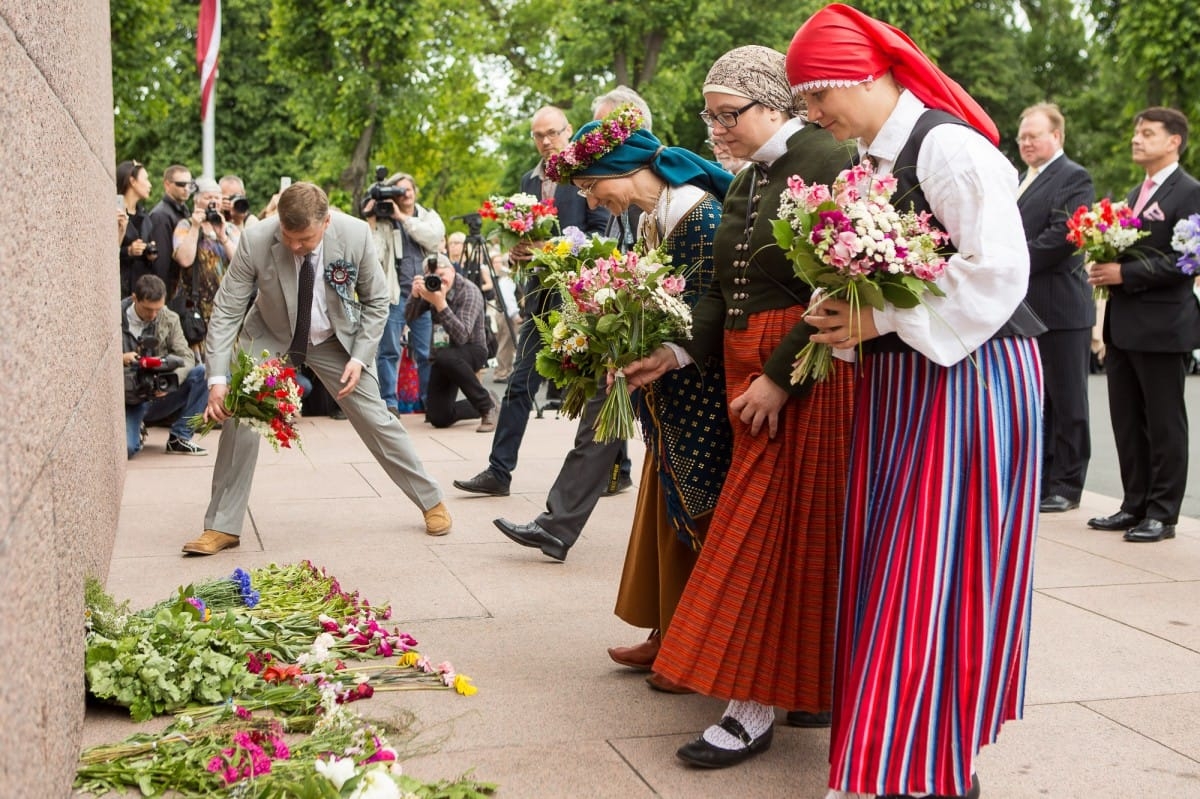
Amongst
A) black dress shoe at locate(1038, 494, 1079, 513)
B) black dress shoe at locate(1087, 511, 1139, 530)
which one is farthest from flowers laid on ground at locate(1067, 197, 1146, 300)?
black dress shoe at locate(1038, 494, 1079, 513)

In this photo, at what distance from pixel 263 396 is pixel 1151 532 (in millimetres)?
4643

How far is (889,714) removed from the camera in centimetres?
312

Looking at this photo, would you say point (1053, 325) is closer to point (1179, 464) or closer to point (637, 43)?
point (1179, 464)

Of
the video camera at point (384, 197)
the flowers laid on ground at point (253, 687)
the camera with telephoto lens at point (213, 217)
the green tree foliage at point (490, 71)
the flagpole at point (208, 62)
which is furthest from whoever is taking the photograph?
the green tree foliage at point (490, 71)

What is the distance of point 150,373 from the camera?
950cm

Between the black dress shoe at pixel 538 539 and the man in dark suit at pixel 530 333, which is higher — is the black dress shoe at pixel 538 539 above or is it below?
below

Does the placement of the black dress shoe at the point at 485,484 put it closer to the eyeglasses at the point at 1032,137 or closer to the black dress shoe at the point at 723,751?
the eyeglasses at the point at 1032,137

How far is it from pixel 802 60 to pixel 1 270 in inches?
72.8

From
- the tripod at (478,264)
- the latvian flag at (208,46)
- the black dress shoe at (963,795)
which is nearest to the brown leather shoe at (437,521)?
the black dress shoe at (963,795)

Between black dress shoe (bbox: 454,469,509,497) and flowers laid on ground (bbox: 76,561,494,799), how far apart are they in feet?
9.26

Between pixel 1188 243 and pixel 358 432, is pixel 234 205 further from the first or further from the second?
pixel 1188 243

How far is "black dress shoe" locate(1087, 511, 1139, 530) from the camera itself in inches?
291

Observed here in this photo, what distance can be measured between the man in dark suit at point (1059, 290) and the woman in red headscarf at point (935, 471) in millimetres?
4989

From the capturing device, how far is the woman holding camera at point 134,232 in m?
10.3
